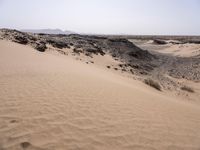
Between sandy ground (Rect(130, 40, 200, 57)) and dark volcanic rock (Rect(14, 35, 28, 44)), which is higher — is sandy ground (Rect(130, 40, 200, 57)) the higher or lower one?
the lower one

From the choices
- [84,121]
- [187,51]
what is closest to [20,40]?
[84,121]

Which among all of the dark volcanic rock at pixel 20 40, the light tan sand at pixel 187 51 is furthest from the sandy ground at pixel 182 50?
the dark volcanic rock at pixel 20 40

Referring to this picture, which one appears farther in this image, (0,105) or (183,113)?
(183,113)

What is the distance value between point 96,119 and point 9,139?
1723mm

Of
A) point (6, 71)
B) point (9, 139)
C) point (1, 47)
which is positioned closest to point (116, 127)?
point (9, 139)

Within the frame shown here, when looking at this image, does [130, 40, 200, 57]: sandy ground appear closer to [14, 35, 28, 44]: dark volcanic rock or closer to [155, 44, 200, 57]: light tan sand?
[155, 44, 200, 57]: light tan sand

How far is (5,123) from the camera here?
4582 millimetres

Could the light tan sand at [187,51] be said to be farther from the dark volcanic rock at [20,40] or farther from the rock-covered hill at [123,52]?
the dark volcanic rock at [20,40]

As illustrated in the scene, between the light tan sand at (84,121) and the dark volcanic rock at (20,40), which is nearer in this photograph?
the light tan sand at (84,121)

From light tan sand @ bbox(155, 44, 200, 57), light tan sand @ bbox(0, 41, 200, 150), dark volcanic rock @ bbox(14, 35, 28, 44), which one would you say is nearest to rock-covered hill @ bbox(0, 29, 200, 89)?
dark volcanic rock @ bbox(14, 35, 28, 44)

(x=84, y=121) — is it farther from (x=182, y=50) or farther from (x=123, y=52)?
(x=182, y=50)

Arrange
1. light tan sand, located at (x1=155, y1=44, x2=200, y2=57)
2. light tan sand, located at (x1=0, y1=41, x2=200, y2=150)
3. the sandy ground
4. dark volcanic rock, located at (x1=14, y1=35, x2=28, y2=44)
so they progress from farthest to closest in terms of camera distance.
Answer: the sandy ground < light tan sand, located at (x1=155, y1=44, x2=200, y2=57) < dark volcanic rock, located at (x1=14, y1=35, x2=28, y2=44) < light tan sand, located at (x1=0, y1=41, x2=200, y2=150)

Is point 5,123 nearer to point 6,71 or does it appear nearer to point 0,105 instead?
point 0,105

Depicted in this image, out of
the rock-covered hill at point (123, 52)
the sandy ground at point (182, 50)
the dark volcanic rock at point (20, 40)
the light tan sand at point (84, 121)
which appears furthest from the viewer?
the sandy ground at point (182, 50)
